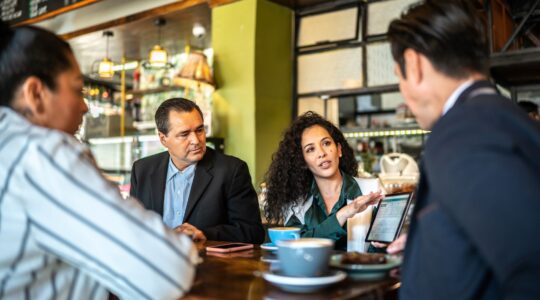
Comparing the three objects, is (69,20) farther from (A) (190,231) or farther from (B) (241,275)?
(B) (241,275)

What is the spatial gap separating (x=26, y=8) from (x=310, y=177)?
187 inches

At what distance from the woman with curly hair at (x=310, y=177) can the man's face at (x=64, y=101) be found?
4.29 feet

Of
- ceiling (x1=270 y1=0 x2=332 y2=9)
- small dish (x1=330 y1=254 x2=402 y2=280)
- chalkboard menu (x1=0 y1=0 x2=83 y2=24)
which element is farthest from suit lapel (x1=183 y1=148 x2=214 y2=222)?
chalkboard menu (x1=0 y1=0 x2=83 y2=24)

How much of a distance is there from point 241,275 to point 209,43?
5.33 m

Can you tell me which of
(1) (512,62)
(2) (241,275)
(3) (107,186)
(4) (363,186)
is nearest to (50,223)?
(3) (107,186)

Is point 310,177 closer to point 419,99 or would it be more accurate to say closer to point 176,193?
point 176,193

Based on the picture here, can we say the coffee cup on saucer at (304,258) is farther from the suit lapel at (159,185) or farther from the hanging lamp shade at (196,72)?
the hanging lamp shade at (196,72)

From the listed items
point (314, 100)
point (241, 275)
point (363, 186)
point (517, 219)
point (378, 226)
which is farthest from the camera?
point (314, 100)

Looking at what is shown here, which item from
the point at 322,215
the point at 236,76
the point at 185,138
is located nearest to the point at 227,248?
the point at 322,215

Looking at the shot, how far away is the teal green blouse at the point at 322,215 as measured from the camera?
82.2 inches

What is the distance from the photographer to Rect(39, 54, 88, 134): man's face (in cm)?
105

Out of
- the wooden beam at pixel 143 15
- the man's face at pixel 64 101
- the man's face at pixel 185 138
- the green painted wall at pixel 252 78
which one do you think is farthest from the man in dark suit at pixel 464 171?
the wooden beam at pixel 143 15

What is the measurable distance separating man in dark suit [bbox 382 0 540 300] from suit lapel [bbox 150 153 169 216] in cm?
188

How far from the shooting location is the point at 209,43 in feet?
20.9
